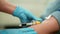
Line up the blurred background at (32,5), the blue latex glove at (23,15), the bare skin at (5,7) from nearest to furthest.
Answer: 1. the bare skin at (5,7)
2. the blue latex glove at (23,15)
3. the blurred background at (32,5)

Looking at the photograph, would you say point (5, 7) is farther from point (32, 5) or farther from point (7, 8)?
point (32, 5)

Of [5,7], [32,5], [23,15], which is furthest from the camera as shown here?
[32,5]

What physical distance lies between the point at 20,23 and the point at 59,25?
47 centimetres

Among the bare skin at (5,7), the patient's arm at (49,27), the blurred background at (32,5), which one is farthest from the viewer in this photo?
the blurred background at (32,5)

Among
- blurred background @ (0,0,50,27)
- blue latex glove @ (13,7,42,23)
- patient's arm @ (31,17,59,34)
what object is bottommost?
patient's arm @ (31,17,59,34)

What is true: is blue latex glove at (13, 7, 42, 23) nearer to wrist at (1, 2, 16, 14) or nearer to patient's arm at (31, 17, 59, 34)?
wrist at (1, 2, 16, 14)

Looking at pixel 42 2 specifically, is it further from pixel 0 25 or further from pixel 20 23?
pixel 0 25

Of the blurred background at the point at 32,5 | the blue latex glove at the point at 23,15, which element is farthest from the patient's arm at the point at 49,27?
the blurred background at the point at 32,5

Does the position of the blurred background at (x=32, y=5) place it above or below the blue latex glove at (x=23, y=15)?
above

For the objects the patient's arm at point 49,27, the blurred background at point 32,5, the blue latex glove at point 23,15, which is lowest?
the patient's arm at point 49,27

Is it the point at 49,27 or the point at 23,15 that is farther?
the point at 23,15

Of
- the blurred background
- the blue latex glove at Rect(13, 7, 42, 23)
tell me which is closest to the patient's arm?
the blue latex glove at Rect(13, 7, 42, 23)

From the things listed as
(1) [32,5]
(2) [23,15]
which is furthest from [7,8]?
(1) [32,5]

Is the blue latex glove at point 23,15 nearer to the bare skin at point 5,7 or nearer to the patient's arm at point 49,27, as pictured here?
the bare skin at point 5,7
